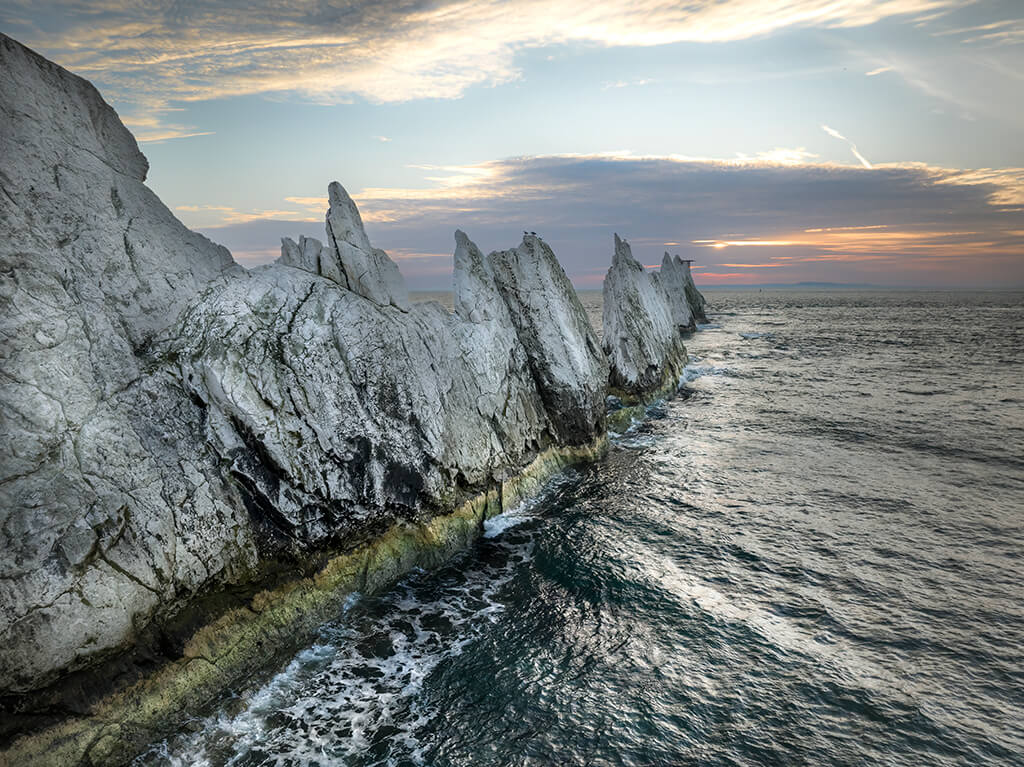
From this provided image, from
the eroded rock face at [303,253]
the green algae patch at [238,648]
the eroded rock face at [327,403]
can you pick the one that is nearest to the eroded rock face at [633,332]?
the eroded rock face at [327,403]

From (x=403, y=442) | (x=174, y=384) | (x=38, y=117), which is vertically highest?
(x=38, y=117)

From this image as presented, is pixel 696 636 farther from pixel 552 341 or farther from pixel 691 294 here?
pixel 691 294

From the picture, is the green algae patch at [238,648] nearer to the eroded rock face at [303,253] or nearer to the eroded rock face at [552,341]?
the eroded rock face at [552,341]

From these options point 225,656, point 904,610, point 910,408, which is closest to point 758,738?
point 904,610

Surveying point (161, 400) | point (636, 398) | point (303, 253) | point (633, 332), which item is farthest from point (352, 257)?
point (636, 398)

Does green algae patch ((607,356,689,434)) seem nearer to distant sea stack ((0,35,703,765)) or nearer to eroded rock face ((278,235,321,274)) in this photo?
distant sea stack ((0,35,703,765))

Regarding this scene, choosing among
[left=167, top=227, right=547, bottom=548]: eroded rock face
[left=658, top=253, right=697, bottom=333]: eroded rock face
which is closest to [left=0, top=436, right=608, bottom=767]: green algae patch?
[left=167, top=227, right=547, bottom=548]: eroded rock face

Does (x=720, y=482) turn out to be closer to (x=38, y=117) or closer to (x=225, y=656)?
(x=225, y=656)
